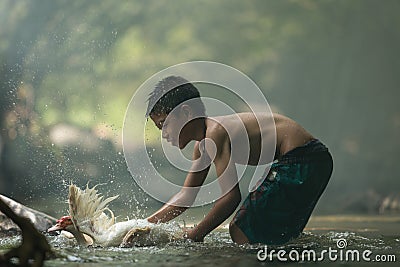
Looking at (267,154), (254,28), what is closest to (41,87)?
(254,28)

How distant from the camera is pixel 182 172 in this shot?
642 cm

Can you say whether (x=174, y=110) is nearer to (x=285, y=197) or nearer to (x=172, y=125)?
(x=172, y=125)

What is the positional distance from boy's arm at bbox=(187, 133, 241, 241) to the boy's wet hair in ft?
0.66

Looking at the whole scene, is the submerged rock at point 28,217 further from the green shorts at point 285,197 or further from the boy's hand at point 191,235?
the green shorts at point 285,197

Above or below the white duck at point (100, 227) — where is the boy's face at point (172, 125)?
above

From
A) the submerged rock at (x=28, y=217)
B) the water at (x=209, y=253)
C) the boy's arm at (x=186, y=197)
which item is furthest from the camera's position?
the submerged rock at (x=28, y=217)

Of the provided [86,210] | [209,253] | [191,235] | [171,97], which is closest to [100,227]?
[86,210]

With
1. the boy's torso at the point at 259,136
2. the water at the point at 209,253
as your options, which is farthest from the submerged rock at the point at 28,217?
the boy's torso at the point at 259,136

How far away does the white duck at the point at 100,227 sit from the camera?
2.00 metres

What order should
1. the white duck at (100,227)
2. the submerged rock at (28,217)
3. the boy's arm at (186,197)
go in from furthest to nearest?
the submerged rock at (28,217)
the boy's arm at (186,197)
the white duck at (100,227)

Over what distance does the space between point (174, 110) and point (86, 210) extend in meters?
0.48

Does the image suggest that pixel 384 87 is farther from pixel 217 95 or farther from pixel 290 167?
pixel 290 167

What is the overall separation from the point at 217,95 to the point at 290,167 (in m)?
4.46

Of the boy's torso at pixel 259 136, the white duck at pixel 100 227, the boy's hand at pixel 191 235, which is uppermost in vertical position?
the boy's torso at pixel 259 136
